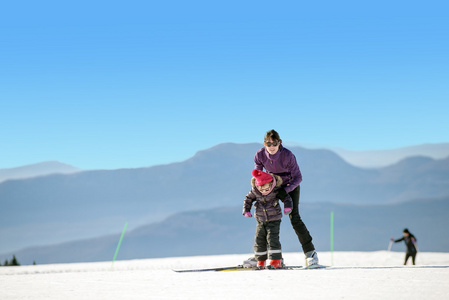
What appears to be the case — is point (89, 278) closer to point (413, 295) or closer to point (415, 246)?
point (413, 295)

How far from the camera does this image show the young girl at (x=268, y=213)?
331 inches

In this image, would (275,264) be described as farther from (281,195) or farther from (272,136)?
(272,136)

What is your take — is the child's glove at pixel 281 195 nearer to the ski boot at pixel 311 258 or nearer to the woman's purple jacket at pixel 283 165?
the woman's purple jacket at pixel 283 165

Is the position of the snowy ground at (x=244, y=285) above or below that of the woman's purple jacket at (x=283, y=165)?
below

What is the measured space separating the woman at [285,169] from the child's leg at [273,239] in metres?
0.42

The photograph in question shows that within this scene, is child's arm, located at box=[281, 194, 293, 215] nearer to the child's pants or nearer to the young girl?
the young girl

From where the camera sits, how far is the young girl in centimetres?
840

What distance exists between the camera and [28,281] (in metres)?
7.63

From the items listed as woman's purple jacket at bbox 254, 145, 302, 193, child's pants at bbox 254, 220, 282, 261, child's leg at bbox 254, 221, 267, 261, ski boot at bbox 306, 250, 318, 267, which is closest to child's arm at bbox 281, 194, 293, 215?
woman's purple jacket at bbox 254, 145, 302, 193

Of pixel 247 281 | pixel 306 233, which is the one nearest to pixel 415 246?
pixel 306 233

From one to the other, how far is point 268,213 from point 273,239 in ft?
1.32

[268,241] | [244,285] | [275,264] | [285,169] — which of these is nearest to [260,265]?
[275,264]

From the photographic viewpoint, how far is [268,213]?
844cm

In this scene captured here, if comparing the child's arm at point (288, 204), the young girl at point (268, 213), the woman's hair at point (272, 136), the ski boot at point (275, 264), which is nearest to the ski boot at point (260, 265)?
the young girl at point (268, 213)
